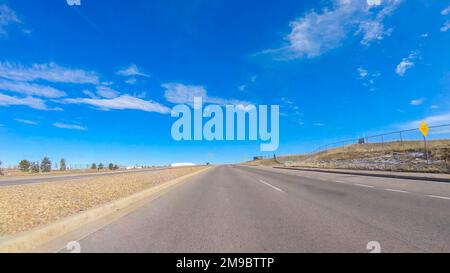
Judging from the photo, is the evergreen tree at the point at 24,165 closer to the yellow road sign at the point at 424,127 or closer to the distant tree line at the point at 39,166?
the distant tree line at the point at 39,166

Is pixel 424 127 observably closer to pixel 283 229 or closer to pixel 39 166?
pixel 283 229

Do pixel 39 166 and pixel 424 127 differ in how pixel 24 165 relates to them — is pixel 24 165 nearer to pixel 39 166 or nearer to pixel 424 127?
pixel 39 166

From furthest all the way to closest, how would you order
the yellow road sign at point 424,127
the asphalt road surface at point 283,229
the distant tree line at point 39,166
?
1. the distant tree line at point 39,166
2. the yellow road sign at point 424,127
3. the asphalt road surface at point 283,229

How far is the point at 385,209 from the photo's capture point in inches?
314

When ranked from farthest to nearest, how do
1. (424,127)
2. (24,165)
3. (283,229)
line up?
(24,165), (424,127), (283,229)

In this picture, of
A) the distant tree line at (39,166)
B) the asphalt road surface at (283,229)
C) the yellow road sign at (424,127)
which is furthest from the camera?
the distant tree line at (39,166)

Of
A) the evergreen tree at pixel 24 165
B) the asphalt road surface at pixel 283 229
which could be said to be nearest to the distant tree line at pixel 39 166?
the evergreen tree at pixel 24 165

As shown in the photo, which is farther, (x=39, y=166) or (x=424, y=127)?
(x=39, y=166)

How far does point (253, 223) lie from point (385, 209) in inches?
160

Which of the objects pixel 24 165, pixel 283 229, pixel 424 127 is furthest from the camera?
pixel 24 165

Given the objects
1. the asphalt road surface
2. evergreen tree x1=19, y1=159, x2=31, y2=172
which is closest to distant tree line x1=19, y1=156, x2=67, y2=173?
evergreen tree x1=19, y1=159, x2=31, y2=172

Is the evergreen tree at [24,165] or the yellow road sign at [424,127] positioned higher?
the yellow road sign at [424,127]

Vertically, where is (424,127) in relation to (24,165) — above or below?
above

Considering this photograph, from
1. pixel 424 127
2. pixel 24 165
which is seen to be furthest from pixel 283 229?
pixel 24 165
